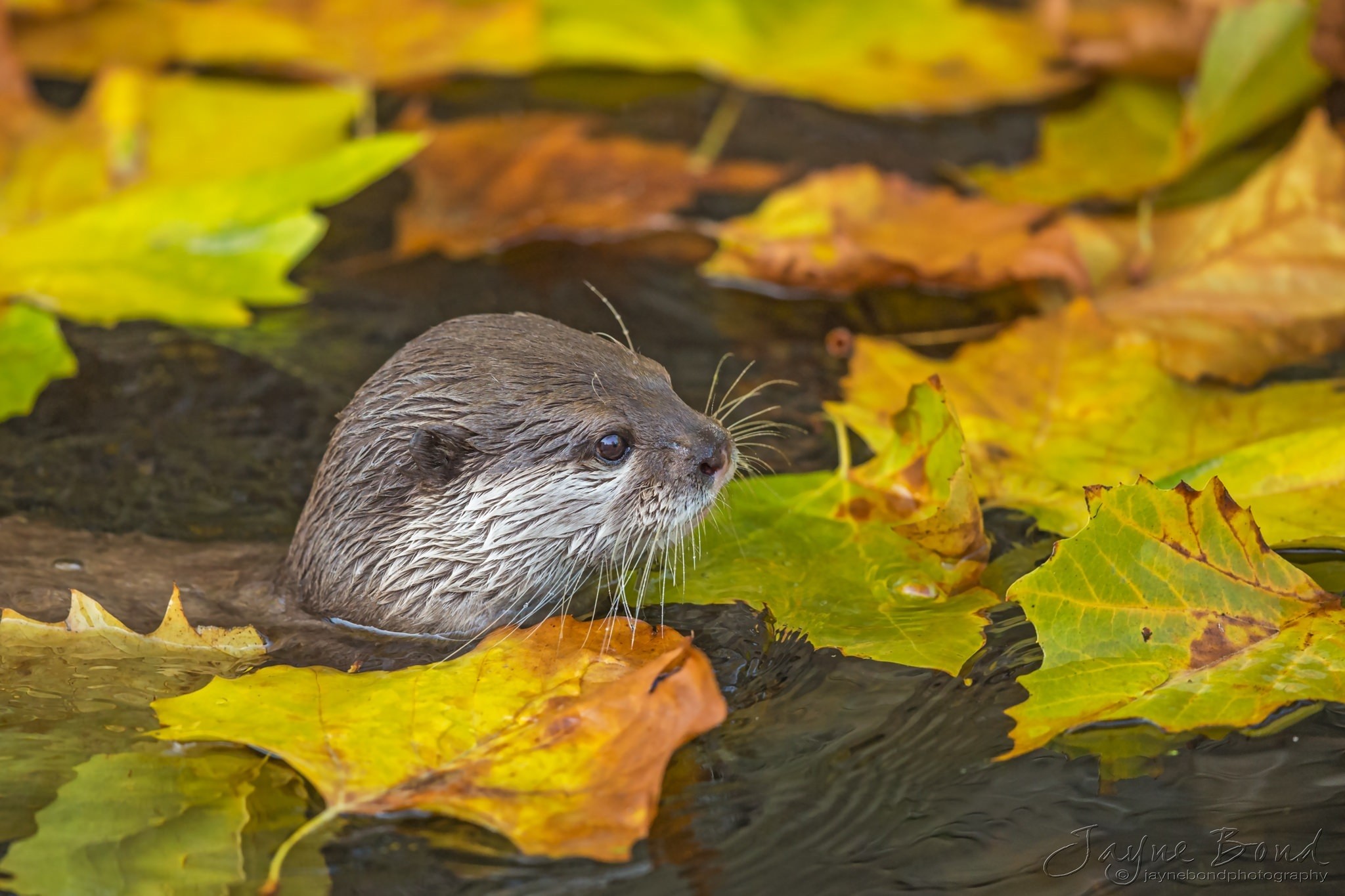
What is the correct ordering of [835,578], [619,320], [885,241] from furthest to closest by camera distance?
[885,241], [619,320], [835,578]

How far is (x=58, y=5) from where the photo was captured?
4.90 metres

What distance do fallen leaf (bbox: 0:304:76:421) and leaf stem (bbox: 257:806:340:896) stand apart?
156 cm

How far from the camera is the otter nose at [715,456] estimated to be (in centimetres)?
270

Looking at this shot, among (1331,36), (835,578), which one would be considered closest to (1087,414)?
(835,578)

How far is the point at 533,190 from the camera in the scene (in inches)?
162

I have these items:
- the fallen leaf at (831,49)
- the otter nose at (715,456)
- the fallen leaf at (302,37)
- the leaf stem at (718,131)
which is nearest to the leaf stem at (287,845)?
the otter nose at (715,456)

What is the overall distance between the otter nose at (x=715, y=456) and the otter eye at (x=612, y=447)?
143 millimetres

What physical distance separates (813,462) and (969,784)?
1.10 metres

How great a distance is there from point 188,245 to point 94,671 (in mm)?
1393

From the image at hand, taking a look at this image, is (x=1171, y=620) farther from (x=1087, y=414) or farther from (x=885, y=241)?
(x=885, y=241)

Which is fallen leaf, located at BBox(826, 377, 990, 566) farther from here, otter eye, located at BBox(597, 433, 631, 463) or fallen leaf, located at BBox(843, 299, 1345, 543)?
otter eye, located at BBox(597, 433, 631, 463)

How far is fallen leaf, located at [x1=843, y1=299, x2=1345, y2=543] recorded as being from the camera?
2787mm

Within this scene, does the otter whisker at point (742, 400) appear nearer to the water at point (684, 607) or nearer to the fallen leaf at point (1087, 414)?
the water at point (684, 607)

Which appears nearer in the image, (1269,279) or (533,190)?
(1269,279)
